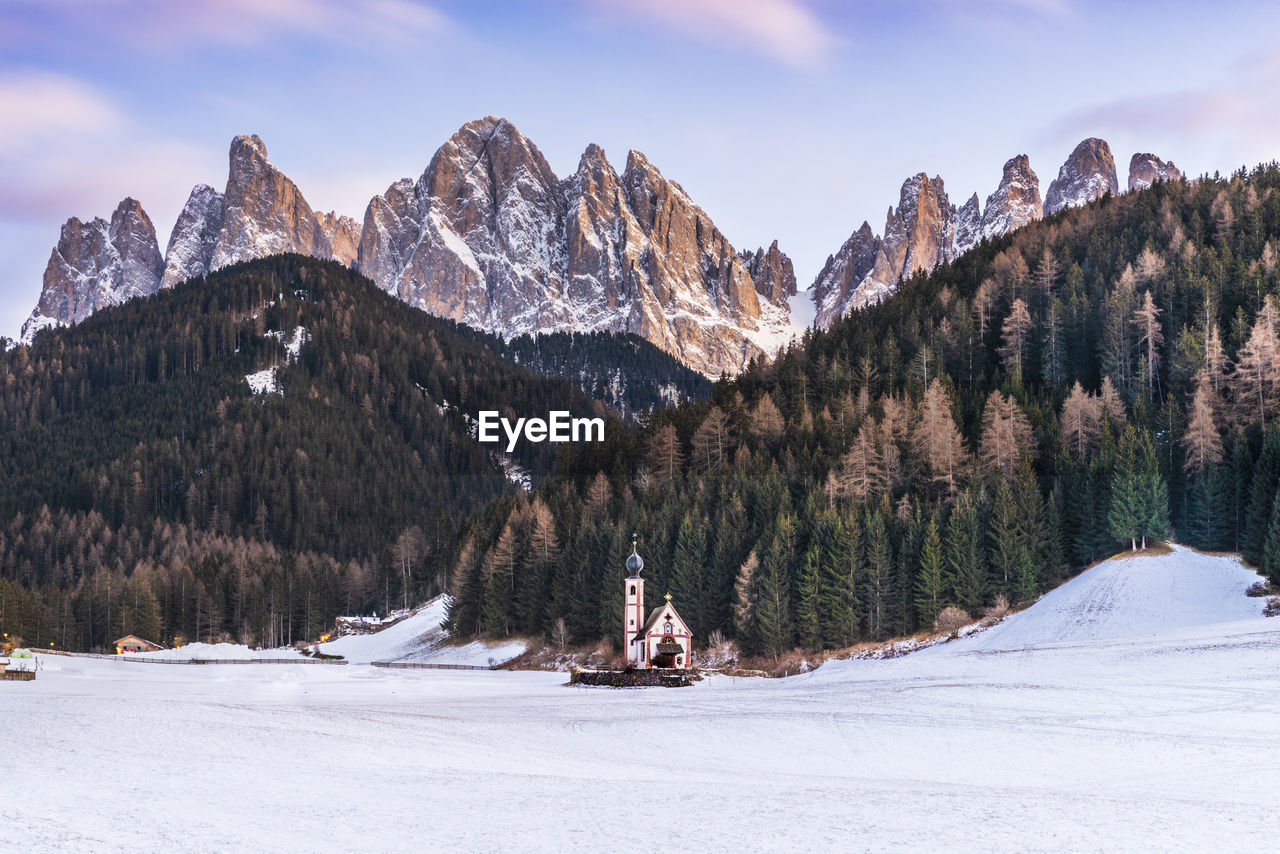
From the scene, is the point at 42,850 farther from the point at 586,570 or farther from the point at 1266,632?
the point at 586,570

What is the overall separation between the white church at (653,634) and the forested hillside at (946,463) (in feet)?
17.1

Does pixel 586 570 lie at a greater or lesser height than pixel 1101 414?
lesser

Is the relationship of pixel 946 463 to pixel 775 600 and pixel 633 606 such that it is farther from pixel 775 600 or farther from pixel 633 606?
pixel 633 606

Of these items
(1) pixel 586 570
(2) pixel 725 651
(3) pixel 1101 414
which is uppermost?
(3) pixel 1101 414

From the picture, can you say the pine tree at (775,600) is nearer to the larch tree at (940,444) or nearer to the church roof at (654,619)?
the church roof at (654,619)

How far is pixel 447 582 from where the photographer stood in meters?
145

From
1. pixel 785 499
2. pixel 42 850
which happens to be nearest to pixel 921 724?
pixel 42 850

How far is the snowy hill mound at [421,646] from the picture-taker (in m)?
99.2

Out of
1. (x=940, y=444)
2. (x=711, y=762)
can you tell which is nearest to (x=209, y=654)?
(x=940, y=444)

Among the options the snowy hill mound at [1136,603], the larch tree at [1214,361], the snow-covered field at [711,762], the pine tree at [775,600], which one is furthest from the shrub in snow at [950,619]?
the larch tree at [1214,361]

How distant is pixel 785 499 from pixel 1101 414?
2828cm

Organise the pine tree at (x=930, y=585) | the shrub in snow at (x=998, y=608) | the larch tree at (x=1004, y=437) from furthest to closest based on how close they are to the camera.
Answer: the larch tree at (x=1004, y=437) < the pine tree at (x=930, y=585) < the shrub in snow at (x=998, y=608)

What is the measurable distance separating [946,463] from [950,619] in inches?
737

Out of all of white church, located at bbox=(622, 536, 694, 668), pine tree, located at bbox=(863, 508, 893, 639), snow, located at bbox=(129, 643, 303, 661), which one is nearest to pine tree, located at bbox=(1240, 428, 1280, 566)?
pine tree, located at bbox=(863, 508, 893, 639)
